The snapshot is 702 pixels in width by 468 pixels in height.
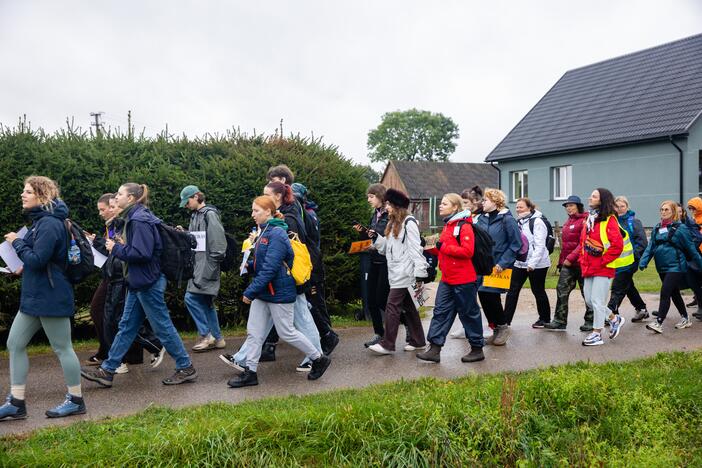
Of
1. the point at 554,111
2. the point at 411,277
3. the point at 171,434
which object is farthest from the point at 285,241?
the point at 554,111

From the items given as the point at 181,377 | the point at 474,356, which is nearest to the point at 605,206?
the point at 474,356

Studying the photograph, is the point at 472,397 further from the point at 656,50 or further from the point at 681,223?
the point at 656,50

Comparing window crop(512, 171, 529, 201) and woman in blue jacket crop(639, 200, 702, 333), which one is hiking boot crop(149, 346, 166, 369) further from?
window crop(512, 171, 529, 201)

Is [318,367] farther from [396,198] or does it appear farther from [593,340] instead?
[593,340]

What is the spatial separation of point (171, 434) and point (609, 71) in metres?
30.9

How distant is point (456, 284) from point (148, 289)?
3.17 metres

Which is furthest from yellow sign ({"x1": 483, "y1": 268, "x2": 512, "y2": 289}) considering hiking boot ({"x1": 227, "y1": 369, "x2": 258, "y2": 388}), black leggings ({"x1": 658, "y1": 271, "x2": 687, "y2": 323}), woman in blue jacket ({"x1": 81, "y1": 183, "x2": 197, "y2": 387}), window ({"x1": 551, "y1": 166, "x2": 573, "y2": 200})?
window ({"x1": 551, "y1": 166, "x2": 573, "y2": 200})

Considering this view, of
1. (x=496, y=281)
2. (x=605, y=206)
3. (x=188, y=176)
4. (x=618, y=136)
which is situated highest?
(x=618, y=136)

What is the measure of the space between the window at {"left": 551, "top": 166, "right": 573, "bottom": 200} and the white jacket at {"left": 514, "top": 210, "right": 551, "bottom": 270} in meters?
20.9

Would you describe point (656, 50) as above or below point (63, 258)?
above

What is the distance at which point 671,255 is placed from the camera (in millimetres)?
9734

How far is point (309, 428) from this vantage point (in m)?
4.74

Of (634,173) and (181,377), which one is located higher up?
(634,173)

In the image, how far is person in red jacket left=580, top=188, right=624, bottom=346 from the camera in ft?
27.4
